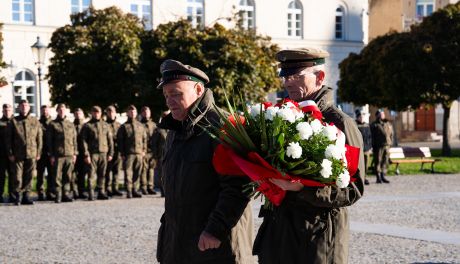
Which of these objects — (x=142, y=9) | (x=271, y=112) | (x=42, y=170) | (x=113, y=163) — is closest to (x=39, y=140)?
(x=42, y=170)

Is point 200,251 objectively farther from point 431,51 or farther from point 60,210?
point 431,51

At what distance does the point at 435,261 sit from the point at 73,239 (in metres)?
5.12

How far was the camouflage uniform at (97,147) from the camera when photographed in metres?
18.8

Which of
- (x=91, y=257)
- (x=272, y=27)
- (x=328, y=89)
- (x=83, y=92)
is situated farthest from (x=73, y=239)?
(x=272, y=27)

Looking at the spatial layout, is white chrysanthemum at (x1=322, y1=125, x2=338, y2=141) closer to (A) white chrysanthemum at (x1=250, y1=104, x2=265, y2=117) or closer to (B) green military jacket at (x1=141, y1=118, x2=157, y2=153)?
(A) white chrysanthemum at (x1=250, y1=104, x2=265, y2=117)

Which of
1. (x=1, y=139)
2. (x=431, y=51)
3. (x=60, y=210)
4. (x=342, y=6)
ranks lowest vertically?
(x=60, y=210)

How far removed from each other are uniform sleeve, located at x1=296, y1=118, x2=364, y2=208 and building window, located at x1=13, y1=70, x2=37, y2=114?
110 ft

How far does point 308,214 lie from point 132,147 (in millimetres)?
14717

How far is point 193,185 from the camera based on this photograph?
5.34 m

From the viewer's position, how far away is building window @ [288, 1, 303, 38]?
1831 inches

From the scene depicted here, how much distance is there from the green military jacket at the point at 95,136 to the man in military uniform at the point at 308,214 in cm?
1407

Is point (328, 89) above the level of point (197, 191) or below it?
above

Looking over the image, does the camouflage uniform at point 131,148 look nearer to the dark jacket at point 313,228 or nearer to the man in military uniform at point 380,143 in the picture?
the man in military uniform at point 380,143

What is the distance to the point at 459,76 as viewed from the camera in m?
36.2
